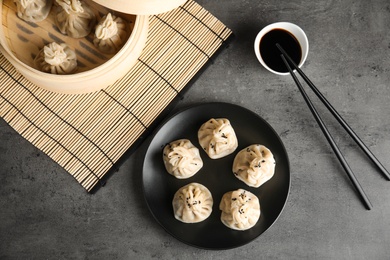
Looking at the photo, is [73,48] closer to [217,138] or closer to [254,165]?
[217,138]

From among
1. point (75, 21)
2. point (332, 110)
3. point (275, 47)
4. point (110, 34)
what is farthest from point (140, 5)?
point (332, 110)

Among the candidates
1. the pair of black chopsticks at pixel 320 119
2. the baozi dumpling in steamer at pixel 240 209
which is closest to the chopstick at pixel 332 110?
the pair of black chopsticks at pixel 320 119

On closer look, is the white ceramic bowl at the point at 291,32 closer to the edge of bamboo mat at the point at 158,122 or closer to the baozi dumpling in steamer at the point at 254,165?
the edge of bamboo mat at the point at 158,122

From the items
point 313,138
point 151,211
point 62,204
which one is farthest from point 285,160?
point 62,204

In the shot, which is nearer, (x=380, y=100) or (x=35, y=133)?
(x=35, y=133)

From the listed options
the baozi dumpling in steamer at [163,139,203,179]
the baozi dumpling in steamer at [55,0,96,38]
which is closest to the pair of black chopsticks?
the baozi dumpling in steamer at [163,139,203,179]

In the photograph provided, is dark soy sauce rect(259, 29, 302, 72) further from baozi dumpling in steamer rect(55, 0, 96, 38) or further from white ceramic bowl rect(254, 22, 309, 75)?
baozi dumpling in steamer rect(55, 0, 96, 38)

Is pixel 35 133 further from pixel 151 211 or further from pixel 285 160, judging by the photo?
pixel 285 160
